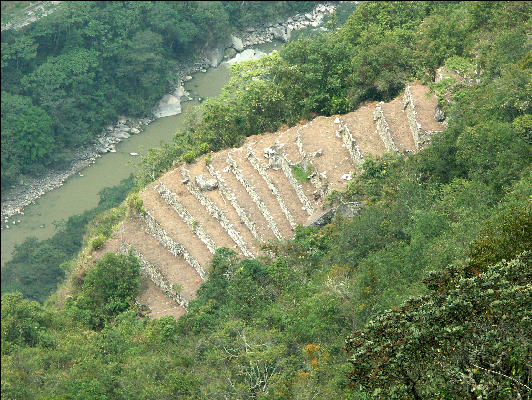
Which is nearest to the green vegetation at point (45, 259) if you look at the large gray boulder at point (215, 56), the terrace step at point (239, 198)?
the terrace step at point (239, 198)

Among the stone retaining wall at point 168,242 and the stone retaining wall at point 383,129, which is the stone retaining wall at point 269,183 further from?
the stone retaining wall at point 383,129

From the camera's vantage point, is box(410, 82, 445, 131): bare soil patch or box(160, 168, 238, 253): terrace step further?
box(160, 168, 238, 253): terrace step

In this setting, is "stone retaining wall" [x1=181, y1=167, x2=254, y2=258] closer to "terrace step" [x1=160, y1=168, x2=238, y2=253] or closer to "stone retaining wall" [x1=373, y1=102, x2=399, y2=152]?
"terrace step" [x1=160, y1=168, x2=238, y2=253]

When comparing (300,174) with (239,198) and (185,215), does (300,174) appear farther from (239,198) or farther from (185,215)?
(185,215)

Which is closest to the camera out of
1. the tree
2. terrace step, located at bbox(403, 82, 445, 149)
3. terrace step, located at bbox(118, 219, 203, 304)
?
the tree

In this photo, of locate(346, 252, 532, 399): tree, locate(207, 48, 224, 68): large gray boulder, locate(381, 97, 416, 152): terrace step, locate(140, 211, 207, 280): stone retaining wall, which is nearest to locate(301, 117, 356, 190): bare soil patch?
locate(381, 97, 416, 152): terrace step
